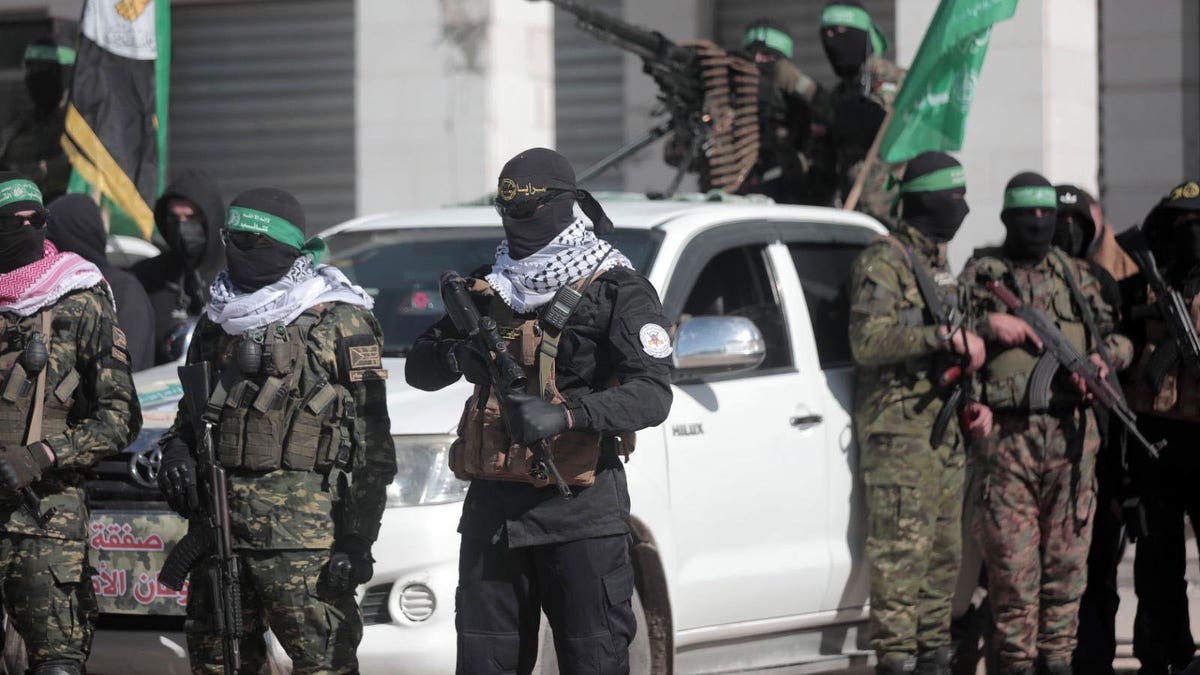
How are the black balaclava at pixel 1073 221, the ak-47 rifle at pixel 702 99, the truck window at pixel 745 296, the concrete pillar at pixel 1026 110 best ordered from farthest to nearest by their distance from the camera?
the concrete pillar at pixel 1026 110, the ak-47 rifle at pixel 702 99, the black balaclava at pixel 1073 221, the truck window at pixel 745 296

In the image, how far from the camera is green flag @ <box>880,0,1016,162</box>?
26.2ft

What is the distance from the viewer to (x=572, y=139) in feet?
47.2

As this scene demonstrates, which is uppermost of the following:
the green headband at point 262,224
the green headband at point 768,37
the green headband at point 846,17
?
the green headband at point 846,17

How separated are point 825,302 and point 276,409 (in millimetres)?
2408

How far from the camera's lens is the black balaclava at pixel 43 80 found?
984 centimetres

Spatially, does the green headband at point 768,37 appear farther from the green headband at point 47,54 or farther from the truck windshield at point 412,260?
the green headband at point 47,54

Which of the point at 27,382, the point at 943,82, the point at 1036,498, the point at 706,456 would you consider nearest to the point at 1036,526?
the point at 1036,498

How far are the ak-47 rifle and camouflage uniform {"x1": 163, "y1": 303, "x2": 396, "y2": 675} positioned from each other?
10.6 feet

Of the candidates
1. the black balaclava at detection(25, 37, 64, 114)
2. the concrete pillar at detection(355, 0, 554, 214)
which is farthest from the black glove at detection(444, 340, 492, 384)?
the concrete pillar at detection(355, 0, 554, 214)

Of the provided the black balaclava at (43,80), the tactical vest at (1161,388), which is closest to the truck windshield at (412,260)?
the tactical vest at (1161,388)

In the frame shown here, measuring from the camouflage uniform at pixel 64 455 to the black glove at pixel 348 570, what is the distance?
0.87 metres

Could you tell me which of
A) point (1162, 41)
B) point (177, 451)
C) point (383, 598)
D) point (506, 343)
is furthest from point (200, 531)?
point (1162, 41)

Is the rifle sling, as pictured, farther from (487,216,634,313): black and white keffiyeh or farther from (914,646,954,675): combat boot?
(914,646,954,675): combat boot

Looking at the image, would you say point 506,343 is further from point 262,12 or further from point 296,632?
point 262,12
